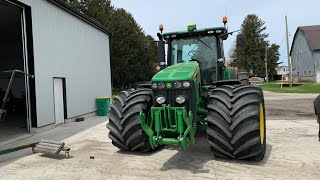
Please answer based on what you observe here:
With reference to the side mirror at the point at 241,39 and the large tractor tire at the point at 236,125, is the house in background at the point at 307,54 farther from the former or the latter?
the large tractor tire at the point at 236,125

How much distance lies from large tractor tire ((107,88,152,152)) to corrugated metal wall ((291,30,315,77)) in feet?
162

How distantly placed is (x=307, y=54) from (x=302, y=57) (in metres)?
2.72

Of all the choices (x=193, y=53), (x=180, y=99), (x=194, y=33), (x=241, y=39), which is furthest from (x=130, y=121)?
→ (x=241, y=39)

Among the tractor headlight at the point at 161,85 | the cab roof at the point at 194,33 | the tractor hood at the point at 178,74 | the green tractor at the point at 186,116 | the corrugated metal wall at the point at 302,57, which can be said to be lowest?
the green tractor at the point at 186,116

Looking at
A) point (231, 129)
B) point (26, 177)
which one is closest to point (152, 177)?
point (231, 129)

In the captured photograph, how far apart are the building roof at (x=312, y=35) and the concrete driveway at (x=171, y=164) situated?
4695 cm

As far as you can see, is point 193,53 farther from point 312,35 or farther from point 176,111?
point 312,35

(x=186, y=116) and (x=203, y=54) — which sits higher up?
(x=203, y=54)

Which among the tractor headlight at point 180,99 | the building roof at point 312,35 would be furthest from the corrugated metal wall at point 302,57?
the tractor headlight at point 180,99

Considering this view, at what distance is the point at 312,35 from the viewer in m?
52.9

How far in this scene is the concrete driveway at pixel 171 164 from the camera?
564 centimetres

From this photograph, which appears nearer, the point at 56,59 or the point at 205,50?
the point at 205,50

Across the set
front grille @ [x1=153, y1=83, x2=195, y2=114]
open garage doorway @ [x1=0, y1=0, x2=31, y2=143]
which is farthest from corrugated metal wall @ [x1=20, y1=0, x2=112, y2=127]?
front grille @ [x1=153, y1=83, x2=195, y2=114]

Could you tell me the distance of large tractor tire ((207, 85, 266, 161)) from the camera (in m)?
5.93
